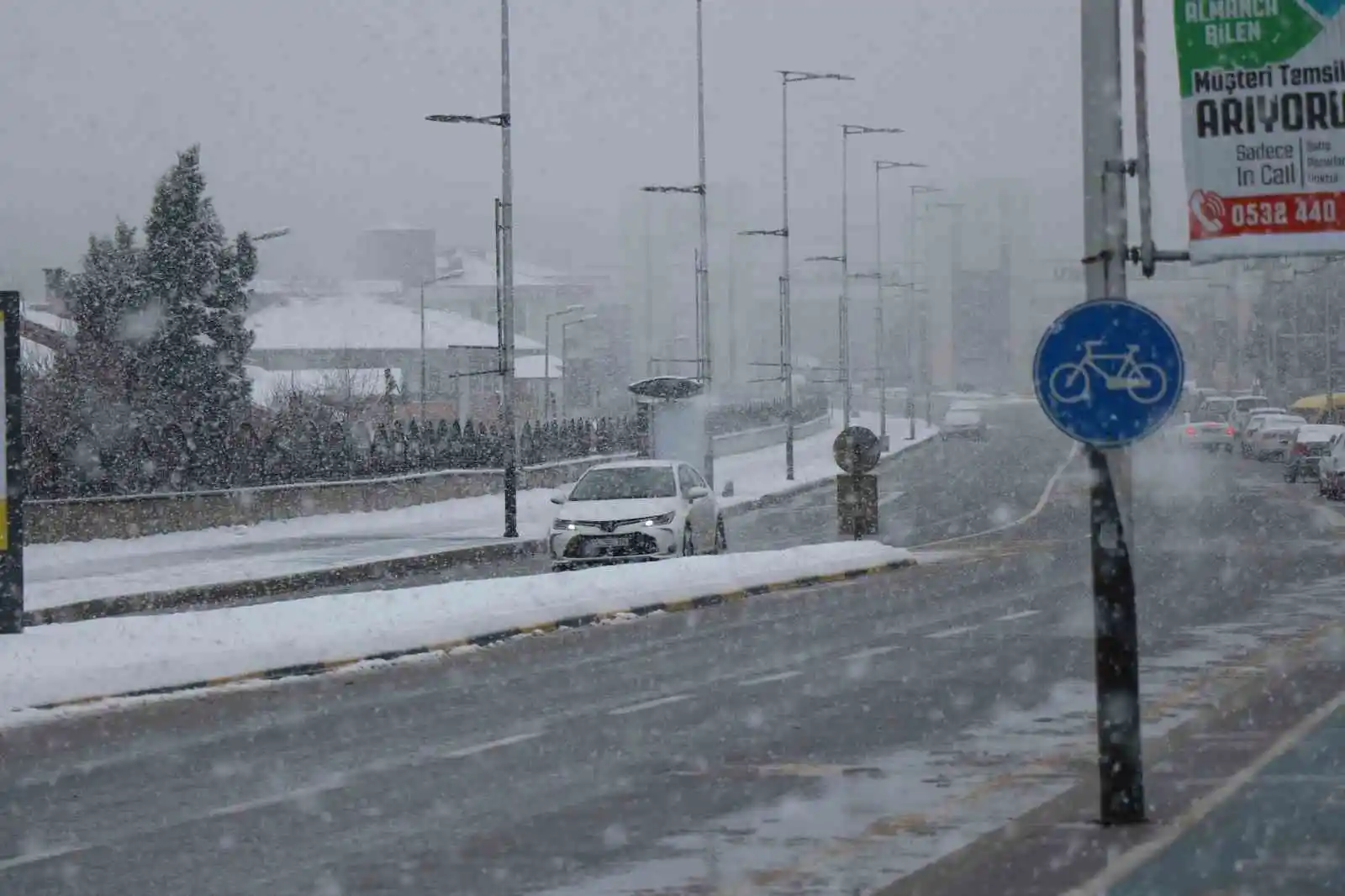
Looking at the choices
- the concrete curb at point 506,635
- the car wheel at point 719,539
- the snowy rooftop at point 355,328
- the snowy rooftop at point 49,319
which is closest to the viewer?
the concrete curb at point 506,635

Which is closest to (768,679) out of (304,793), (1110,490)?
(304,793)

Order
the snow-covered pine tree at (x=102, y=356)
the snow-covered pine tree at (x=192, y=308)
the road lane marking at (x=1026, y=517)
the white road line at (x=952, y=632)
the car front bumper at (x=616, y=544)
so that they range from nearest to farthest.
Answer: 1. the white road line at (x=952, y=632)
2. the car front bumper at (x=616, y=544)
3. the road lane marking at (x=1026, y=517)
4. the snow-covered pine tree at (x=102, y=356)
5. the snow-covered pine tree at (x=192, y=308)

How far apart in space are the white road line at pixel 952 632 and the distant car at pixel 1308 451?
1434 inches

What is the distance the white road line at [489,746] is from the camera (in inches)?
508

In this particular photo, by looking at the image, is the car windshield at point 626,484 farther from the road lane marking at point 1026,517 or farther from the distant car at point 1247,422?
the distant car at point 1247,422

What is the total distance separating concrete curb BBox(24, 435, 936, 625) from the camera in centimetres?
2686

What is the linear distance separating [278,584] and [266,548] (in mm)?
8413

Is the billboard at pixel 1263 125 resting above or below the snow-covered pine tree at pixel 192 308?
below

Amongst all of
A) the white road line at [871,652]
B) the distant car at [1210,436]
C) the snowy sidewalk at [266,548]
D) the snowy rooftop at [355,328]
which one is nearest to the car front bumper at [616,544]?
the snowy sidewalk at [266,548]

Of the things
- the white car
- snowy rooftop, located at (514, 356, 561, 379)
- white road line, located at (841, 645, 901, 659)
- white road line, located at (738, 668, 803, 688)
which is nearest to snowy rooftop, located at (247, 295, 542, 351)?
snowy rooftop, located at (514, 356, 561, 379)

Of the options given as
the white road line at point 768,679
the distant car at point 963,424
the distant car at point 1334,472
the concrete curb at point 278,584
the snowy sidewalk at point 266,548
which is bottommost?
the white road line at point 768,679

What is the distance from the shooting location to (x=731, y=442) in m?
83.2

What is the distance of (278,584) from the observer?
30.8 m

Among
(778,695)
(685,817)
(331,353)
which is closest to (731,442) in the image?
(331,353)
